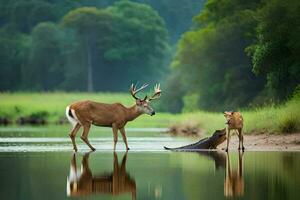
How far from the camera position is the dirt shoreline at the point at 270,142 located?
29.3 metres

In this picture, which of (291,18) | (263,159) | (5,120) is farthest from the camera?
(5,120)

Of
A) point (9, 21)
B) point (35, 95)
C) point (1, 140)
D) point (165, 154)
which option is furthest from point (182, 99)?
point (165, 154)

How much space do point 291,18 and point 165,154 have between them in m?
18.0

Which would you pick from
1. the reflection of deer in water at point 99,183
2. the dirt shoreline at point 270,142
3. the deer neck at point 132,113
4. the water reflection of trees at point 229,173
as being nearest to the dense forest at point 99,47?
the dirt shoreline at point 270,142

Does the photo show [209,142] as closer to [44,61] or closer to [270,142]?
[270,142]

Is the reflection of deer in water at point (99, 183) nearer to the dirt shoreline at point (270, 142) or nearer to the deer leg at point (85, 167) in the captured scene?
the deer leg at point (85, 167)

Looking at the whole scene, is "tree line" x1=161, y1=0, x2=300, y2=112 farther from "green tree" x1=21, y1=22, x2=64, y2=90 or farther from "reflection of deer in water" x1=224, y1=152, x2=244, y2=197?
"green tree" x1=21, y1=22, x2=64, y2=90

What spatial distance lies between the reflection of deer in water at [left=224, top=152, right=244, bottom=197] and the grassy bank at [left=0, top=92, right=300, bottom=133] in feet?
33.0

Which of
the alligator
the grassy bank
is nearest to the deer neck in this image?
the alligator

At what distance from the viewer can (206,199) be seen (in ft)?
55.0

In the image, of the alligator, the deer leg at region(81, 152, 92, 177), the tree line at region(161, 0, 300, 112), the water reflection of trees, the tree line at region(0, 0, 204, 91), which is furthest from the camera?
the tree line at region(0, 0, 204, 91)

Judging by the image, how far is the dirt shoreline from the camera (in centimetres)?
2928

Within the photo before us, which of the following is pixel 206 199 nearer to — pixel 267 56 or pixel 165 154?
pixel 165 154

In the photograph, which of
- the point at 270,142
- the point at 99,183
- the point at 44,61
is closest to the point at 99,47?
the point at 44,61
